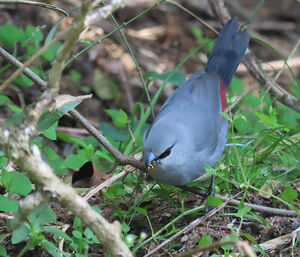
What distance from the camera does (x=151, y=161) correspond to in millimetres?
3359

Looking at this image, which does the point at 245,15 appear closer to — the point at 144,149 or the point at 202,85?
the point at 202,85

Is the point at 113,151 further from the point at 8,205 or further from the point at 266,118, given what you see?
the point at 266,118

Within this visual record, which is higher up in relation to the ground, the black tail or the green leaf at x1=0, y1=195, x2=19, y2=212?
the black tail

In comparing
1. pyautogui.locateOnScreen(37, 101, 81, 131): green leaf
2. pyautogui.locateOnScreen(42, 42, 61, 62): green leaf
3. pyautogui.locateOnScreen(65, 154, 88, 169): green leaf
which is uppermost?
pyautogui.locateOnScreen(37, 101, 81, 131): green leaf

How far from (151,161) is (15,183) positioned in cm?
93

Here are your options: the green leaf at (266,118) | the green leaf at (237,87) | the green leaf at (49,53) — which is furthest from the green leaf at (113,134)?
the green leaf at (237,87)

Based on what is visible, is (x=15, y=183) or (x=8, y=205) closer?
(x=8, y=205)

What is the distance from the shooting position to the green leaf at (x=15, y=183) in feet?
9.45

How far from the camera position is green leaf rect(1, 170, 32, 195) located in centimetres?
288

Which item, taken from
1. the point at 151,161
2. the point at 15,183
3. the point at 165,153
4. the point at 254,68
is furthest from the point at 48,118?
the point at 254,68

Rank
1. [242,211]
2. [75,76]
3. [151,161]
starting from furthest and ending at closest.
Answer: [75,76] → [151,161] → [242,211]

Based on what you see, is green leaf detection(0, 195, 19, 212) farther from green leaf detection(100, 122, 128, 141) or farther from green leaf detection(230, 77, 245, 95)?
green leaf detection(230, 77, 245, 95)

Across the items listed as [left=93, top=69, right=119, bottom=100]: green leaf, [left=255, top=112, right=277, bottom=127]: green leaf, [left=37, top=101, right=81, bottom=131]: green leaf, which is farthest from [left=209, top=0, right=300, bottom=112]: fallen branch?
[left=37, top=101, right=81, bottom=131]: green leaf

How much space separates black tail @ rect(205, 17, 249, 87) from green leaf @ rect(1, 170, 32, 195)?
2.28 m
